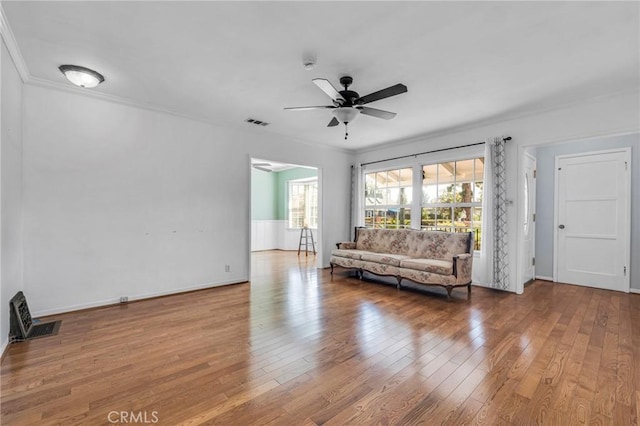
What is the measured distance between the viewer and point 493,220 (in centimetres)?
472

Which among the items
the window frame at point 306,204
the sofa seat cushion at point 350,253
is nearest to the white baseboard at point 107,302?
the sofa seat cushion at point 350,253

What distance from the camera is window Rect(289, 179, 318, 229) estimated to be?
368 inches

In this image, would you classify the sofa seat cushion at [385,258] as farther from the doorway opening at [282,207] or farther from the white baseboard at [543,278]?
the doorway opening at [282,207]

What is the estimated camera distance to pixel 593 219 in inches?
190

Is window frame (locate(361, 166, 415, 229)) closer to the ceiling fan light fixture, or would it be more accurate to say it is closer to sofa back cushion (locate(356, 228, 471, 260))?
sofa back cushion (locate(356, 228, 471, 260))

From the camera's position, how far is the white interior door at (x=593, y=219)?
456cm

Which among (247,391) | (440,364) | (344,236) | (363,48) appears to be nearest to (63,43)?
(363,48)

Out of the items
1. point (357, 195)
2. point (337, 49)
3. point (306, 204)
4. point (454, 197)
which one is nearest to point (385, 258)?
point (454, 197)

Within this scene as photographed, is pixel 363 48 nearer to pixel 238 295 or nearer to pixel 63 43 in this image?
pixel 63 43

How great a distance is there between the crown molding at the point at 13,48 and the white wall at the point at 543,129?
5.62m

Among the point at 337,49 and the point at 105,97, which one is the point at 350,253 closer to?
the point at 337,49

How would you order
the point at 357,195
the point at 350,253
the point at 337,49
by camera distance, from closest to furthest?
the point at 337,49 < the point at 350,253 < the point at 357,195

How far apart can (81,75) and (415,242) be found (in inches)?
201

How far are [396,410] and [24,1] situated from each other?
377 cm
